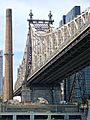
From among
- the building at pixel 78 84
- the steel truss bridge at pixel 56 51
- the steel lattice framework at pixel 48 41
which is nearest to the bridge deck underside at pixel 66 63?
the steel truss bridge at pixel 56 51

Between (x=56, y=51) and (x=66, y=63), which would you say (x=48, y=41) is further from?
A: (x=56, y=51)

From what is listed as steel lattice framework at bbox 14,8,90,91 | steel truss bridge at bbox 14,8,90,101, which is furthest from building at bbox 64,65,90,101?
steel lattice framework at bbox 14,8,90,91

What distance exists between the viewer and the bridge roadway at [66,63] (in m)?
70.6

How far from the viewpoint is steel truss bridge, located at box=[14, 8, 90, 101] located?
7049 centimetres

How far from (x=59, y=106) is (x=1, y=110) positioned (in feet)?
39.3

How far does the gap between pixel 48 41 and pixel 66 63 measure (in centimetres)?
1558

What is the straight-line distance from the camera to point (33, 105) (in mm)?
96938

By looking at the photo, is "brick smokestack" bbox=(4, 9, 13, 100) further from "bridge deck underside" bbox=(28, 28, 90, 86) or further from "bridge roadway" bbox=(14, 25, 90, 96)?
"bridge deck underside" bbox=(28, 28, 90, 86)

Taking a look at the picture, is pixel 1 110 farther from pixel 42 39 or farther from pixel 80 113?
pixel 42 39

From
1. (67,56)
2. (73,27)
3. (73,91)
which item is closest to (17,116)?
(67,56)

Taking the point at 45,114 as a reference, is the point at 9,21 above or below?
above

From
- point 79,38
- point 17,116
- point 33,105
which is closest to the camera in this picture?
point 79,38

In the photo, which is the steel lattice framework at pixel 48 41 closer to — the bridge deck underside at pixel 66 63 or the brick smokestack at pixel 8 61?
the bridge deck underside at pixel 66 63

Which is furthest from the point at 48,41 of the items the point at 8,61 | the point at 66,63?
the point at 66,63
